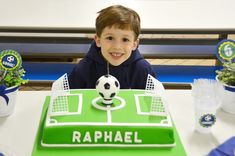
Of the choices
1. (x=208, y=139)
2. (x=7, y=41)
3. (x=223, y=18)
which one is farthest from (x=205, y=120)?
(x=7, y=41)

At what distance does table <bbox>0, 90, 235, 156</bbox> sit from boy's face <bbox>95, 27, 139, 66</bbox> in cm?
28

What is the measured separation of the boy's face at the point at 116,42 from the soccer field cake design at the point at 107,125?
0.26m

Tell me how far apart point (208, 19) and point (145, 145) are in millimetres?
1572

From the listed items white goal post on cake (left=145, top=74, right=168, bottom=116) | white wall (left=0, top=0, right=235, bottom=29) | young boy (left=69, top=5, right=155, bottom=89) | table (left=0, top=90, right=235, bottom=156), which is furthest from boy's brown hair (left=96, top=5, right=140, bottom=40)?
white wall (left=0, top=0, right=235, bottom=29)

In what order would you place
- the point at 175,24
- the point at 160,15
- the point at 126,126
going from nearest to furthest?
the point at 126,126 → the point at 175,24 → the point at 160,15

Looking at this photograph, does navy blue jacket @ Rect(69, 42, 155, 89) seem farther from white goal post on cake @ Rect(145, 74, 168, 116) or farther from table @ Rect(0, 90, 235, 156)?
white goal post on cake @ Rect(145, 74, 168, 116)

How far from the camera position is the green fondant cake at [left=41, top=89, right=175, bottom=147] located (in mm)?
993

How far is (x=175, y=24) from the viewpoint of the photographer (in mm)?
2270

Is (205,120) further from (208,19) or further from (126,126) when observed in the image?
(208,19)

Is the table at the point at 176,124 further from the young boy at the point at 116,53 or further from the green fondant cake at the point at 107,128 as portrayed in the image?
the young boy at the point at 116,53

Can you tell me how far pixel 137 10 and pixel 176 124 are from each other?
57.8 inches

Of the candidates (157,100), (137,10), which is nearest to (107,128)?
(157,100)

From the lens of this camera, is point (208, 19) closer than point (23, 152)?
No

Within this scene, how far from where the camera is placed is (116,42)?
1.29 meters
